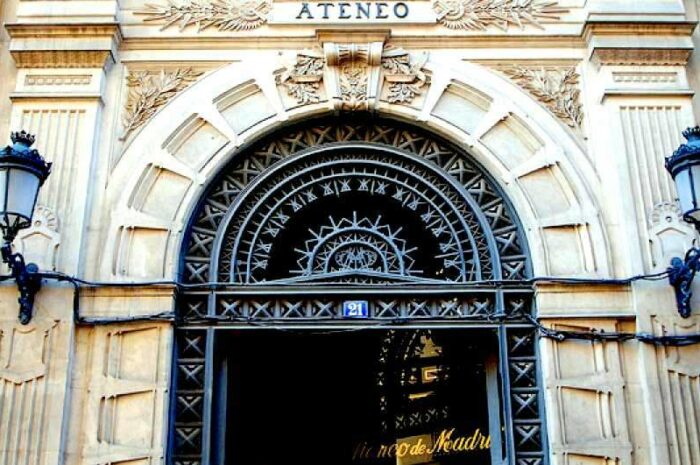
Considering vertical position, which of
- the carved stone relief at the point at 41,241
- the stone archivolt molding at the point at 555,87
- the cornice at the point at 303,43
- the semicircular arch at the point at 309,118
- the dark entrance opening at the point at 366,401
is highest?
the cornice at the point at 303,43

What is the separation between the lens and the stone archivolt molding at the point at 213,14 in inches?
448

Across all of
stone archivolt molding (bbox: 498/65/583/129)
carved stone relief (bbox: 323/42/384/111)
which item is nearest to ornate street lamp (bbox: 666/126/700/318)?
stone archivolt molding (bbox: 498/65/583/129)

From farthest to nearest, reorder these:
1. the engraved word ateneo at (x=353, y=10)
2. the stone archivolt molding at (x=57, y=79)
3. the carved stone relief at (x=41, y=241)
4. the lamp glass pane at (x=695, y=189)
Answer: the engraved word ateneo at (x=353, y=10) → the stone archivolt molding at (x=57, y=79) → the carved stone relief at (x=41, y=241) → the lamp glass pane at (x=695, y=189)

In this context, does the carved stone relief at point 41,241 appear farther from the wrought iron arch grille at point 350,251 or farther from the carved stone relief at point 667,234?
the carved stone relief at point 667,234

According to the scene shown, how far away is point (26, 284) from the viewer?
9578 mm

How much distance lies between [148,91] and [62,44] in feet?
3.83

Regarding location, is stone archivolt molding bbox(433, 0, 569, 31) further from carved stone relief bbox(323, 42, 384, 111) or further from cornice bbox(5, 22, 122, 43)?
cornice bbox(5, 22, 122, 43)

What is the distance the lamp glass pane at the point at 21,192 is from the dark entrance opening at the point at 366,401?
13.6 feet

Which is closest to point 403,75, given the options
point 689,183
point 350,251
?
point 350,251

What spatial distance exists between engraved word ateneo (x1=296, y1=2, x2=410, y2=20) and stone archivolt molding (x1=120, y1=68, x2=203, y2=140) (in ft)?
5.26

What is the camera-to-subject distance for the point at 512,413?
32.5 ft

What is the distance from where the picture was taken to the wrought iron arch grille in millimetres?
10055

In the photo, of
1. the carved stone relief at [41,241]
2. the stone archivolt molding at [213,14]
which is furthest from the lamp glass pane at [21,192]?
the stone archivolt molding at [213,14]

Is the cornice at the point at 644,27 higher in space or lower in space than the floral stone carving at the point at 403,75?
higher
